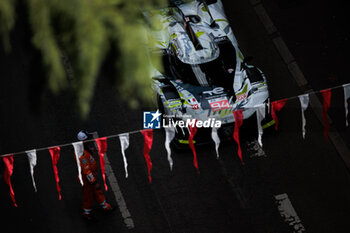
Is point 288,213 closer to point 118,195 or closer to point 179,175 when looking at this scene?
point 179,175

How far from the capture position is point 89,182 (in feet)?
31.4

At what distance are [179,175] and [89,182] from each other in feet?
6.11

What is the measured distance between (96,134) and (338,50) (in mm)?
5773

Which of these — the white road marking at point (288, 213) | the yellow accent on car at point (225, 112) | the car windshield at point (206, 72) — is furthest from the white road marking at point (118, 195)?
the white road marking at point (288, 213)

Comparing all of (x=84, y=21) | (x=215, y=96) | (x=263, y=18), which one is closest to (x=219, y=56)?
(x=215, y=96)

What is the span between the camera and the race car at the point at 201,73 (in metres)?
10.7

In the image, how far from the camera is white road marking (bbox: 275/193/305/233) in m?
9.81

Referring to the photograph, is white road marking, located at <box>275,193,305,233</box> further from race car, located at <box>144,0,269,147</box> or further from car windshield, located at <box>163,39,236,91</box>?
car windshield, located at <box>163,39,236,91</box>

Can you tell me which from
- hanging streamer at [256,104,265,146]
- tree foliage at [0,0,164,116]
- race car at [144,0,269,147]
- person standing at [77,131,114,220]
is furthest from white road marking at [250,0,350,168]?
tree foliage at [0,0,164,116]

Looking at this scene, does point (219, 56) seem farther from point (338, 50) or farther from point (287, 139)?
point (338, 50)

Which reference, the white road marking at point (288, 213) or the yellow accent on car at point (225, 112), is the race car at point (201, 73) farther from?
the white road marking at point (288, 213)

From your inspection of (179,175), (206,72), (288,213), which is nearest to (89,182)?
(179,175)

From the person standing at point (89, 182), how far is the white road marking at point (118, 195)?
216 millimetres

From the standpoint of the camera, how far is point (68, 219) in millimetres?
10094
